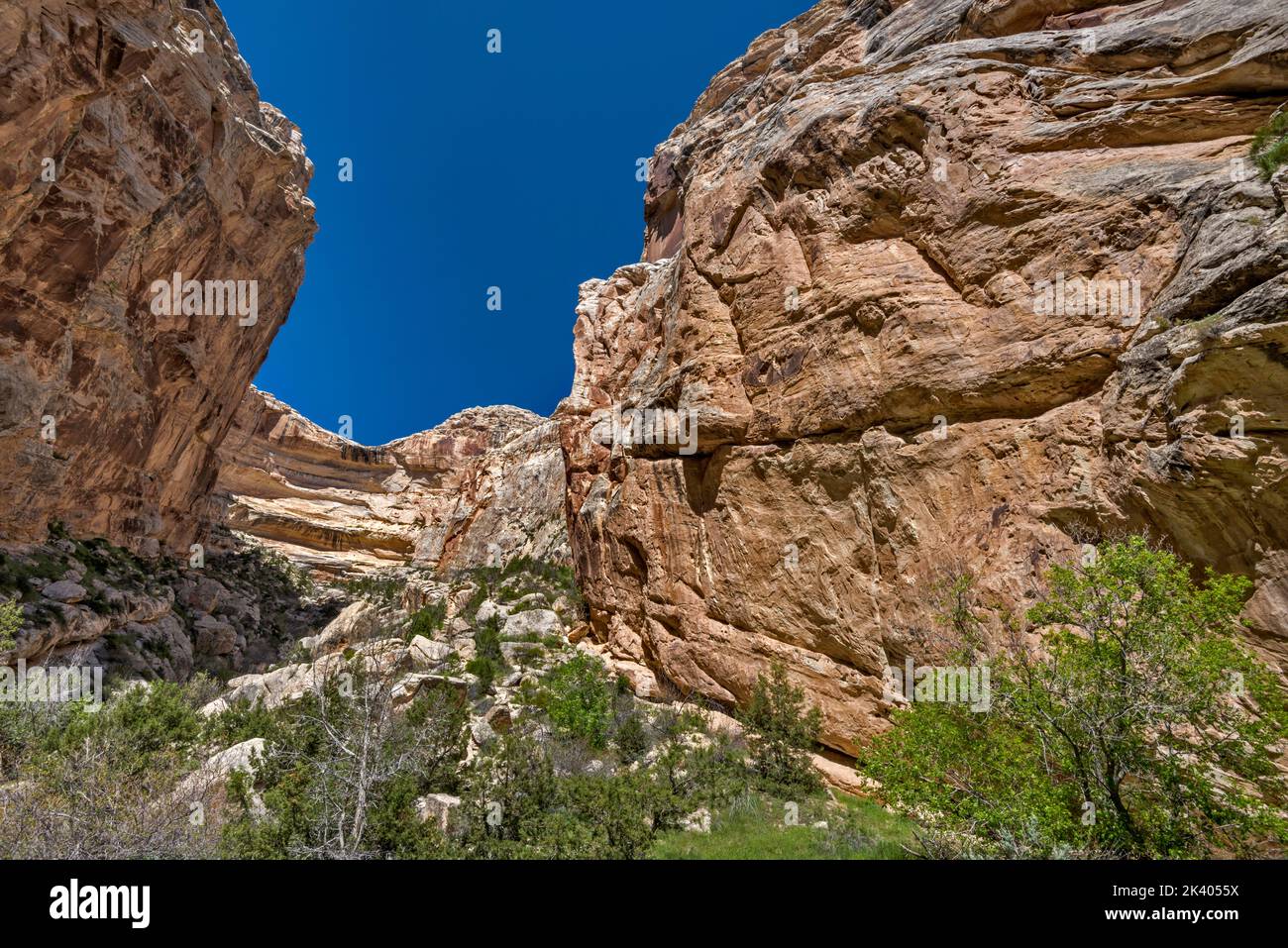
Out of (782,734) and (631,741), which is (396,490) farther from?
(782,734)

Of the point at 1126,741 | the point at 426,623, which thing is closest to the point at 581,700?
the point at 1126,741

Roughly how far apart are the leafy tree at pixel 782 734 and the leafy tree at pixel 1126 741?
4450 mm

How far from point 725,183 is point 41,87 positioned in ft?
64.2

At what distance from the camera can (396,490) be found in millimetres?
61375

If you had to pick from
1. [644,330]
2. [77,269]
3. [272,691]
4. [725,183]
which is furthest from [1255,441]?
[77,269]

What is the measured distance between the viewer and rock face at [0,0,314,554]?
16297mm

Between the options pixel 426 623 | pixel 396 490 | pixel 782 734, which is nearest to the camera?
pixel 782 734

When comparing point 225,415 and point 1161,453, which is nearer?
point 1161,453

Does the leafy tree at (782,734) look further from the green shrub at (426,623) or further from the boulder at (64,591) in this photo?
the boulder at (64,591)

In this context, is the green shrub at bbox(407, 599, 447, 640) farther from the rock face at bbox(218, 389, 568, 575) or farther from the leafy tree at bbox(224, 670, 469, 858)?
the leafy tree at bbox(224, 670, 469, 858)

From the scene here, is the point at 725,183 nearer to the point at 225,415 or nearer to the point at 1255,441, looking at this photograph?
the point at 1255,441

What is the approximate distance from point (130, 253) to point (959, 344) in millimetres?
31136
